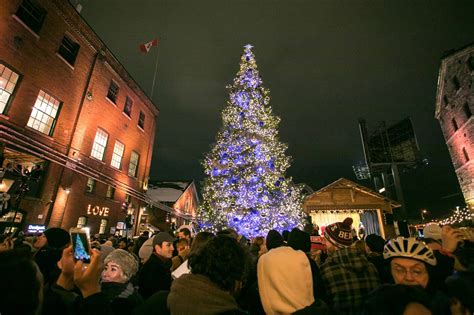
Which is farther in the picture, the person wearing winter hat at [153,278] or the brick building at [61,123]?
the brick building at [61,123]

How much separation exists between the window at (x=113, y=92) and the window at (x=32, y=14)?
5.38 meters

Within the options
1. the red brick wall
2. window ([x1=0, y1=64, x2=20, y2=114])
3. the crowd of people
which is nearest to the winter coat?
the crowd of people

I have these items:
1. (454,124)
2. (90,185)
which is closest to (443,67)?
(454,124)

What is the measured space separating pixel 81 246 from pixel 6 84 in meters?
11.7

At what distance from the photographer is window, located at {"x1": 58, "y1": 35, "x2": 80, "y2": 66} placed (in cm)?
1275

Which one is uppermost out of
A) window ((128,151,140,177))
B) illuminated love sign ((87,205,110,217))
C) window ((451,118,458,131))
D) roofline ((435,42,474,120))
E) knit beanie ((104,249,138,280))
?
roofline ((435,42,474,120))

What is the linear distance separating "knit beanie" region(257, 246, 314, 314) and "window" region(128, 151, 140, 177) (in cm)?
1848

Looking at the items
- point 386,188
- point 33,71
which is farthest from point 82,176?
point 386,188

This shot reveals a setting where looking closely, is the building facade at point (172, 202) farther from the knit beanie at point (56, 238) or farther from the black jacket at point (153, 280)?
the black jacket at point (153, 280)

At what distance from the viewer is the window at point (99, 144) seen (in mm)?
14641

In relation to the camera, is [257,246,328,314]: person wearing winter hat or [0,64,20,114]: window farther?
[0,64,20,114]: window

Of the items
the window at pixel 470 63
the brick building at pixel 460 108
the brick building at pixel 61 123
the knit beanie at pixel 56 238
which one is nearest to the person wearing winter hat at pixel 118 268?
the knit beanie at pixel 56 238

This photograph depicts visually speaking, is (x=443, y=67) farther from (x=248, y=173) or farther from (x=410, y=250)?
(x=410, y=250)

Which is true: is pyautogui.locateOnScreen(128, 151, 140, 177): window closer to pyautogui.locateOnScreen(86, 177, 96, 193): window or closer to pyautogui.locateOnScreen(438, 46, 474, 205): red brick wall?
pyautogui.locateOnScreen(86, 177, 96, 193): window
